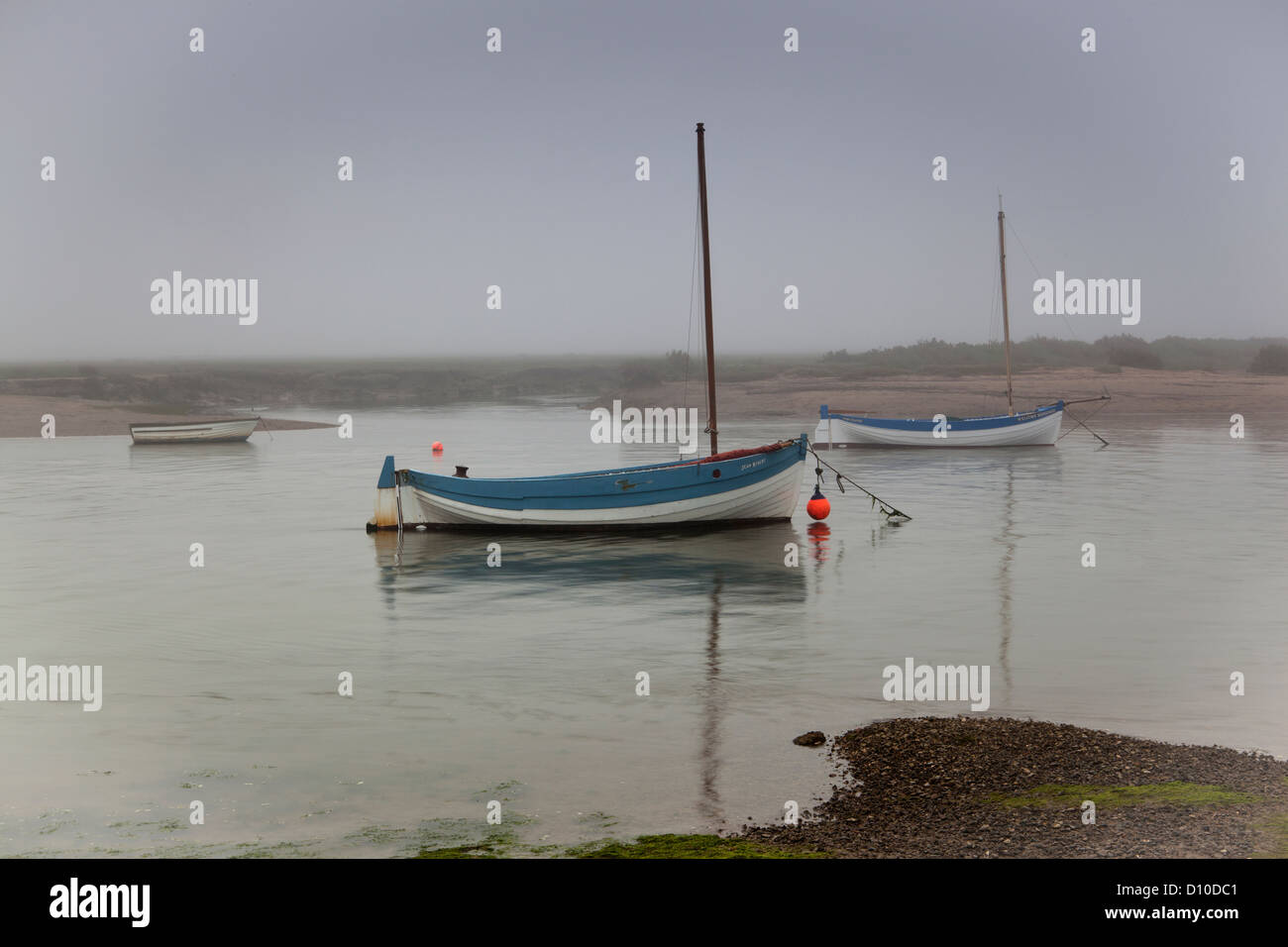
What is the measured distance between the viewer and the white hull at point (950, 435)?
196ft

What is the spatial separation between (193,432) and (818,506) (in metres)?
50.1

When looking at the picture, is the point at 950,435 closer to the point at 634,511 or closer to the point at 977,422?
the point at 977,422

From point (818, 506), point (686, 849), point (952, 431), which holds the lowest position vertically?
point (686, 849)

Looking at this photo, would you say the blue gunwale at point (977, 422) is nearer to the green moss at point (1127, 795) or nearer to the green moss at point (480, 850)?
the green moss at point (1127, 795)

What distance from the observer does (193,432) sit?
71000mm

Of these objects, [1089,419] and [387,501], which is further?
[1089,419]

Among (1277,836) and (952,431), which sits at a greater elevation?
(952,431)

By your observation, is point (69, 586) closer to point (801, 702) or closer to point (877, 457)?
point (801, 702)

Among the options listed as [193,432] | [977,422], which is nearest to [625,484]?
[977,422]

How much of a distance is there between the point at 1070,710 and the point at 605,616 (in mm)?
8637

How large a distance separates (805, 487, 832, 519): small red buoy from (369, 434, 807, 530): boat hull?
673 millimetres

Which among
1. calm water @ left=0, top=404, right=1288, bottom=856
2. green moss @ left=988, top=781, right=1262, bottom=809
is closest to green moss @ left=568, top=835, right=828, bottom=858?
calm water @ left=0, top=404, right=1288, bottom=856

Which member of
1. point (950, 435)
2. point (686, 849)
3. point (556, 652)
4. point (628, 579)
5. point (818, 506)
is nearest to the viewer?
point (686, 849)
